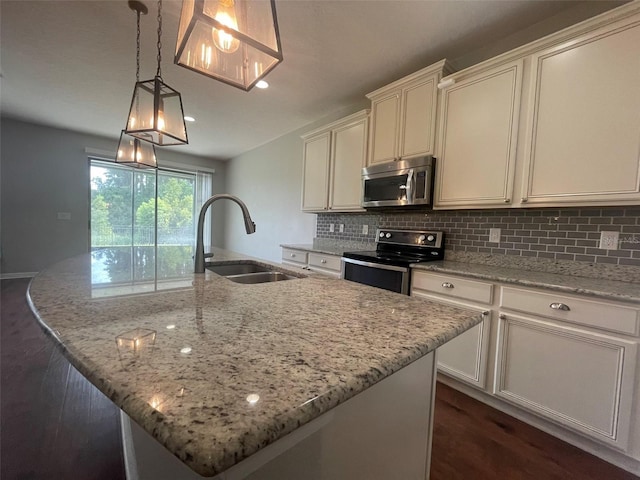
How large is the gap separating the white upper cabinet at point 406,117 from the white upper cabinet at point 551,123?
0.41 feet

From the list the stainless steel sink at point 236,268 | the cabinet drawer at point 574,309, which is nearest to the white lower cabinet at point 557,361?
the cabinet drawer at point 574,309

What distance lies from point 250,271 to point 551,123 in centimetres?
206

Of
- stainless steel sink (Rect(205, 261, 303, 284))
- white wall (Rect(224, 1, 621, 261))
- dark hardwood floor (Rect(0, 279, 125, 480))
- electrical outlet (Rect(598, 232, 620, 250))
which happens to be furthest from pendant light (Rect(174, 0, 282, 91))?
white wall (Rect(224, 1, 621, 261))

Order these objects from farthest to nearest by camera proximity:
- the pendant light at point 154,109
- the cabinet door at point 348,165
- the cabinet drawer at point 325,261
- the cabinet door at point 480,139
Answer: the cabinet door at point 348,165
the cabinet drawer at point 325,261
the cabinet door at point 480,139
the pendant light at point 154,109

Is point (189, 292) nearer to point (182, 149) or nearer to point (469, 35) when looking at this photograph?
point (469, 35)

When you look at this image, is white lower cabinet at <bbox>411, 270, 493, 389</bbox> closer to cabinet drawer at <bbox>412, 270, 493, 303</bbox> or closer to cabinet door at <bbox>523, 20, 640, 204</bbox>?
cabinet drawer at <bbox>412, 270, 493, 303</bbox>

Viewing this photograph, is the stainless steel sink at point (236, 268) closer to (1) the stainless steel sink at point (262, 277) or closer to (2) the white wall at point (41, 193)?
(1) the stainless steel sink at point (262, 277)

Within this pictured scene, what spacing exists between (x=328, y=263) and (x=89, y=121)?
4379mm

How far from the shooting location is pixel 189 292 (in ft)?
3.13

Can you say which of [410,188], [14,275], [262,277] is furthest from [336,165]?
[14,275]

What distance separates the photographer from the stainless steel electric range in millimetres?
2094

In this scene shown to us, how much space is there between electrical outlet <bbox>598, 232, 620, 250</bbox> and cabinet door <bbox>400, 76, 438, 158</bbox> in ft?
3.96

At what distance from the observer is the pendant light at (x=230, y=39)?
87 centimetres

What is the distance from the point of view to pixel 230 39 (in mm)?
1132
